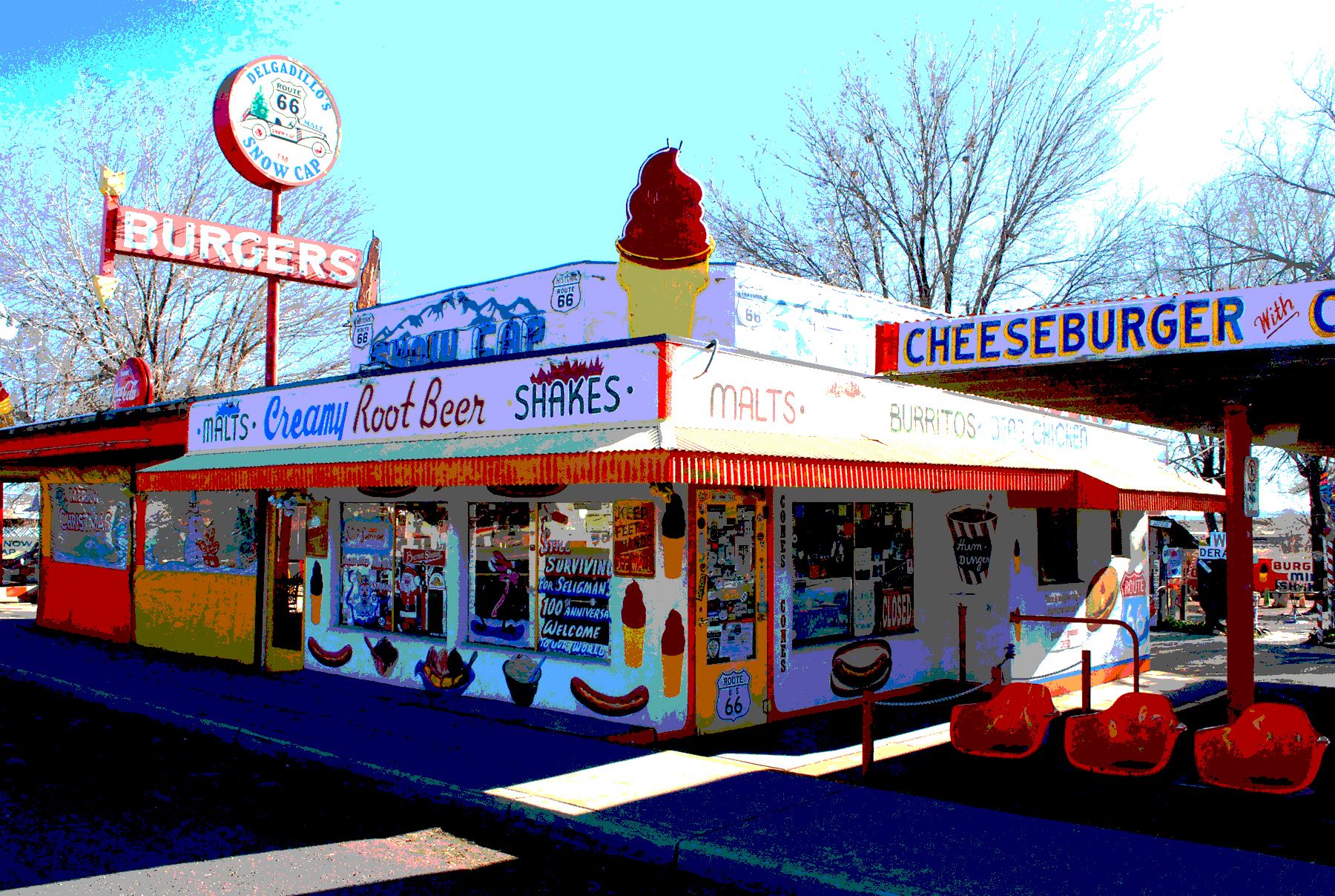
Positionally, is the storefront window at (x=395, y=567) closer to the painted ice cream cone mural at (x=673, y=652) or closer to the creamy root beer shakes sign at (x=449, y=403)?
the creamy root beer shakes sign at (x=449, y=403)

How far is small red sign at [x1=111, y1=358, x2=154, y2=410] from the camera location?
1762 cm

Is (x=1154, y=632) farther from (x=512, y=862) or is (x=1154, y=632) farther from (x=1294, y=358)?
(x=512, y=862)

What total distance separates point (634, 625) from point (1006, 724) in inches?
140

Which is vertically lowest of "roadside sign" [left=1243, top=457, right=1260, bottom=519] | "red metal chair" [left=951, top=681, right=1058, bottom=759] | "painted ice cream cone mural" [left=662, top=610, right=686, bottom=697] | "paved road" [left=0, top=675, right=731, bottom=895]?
"paved road" [left=0, top=675, right=731, bottom=895]

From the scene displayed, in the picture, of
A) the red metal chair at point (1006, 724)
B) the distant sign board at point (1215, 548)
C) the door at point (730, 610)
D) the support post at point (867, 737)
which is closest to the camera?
the support post at point (867, 737)

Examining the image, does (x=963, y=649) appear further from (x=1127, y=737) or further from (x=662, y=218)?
(x=662, y=218)

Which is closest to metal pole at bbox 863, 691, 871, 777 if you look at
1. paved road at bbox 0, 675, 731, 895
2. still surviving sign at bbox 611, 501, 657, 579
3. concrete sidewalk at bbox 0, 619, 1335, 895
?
concrete sidewalk at bbox 0, 619, 1335, 895

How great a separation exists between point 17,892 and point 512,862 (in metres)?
2.84

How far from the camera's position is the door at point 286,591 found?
1391 cm

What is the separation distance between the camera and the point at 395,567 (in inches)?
500

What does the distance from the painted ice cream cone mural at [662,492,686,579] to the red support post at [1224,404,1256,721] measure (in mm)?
5289

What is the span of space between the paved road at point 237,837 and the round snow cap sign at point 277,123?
9.31 m

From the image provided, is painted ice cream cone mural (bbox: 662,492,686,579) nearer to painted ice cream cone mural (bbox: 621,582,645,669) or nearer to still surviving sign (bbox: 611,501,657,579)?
still surviving sign (bbox: 611,501,657,579)

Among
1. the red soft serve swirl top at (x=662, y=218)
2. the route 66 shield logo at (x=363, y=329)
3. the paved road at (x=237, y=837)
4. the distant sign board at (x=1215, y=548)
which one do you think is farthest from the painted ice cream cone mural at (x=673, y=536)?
the distant sign board at (x=1215, y=548)
